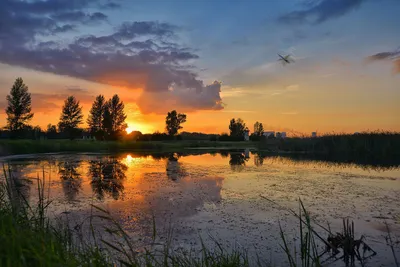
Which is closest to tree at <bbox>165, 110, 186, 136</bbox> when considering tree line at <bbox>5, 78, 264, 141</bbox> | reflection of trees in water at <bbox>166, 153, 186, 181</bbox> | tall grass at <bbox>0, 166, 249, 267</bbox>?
tree line at <bbox>5, 78, 264, 141</bbox>

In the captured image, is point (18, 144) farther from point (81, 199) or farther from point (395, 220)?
point (395, 220)

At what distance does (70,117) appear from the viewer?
5972 cm

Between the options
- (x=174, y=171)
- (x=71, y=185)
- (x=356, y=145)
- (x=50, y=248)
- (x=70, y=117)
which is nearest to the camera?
(x=50, y=248)

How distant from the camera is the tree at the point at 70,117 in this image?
59.0m

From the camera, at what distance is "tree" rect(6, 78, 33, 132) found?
48.0m

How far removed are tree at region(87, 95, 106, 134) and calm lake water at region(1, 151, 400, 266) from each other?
5331 cm

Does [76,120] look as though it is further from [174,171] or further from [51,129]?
[174,171]

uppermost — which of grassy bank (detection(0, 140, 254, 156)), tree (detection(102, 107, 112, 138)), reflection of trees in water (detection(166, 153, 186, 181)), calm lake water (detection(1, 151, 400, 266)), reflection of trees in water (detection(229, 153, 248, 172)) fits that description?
tree (detection(102, 107, 112, 138))

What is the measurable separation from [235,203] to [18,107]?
4827 centimetres

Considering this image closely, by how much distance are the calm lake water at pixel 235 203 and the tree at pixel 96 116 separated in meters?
53.3

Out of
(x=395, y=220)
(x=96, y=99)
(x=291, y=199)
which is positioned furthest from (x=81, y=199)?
(x=96, y=99)

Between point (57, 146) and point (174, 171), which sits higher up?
point (57, 146)

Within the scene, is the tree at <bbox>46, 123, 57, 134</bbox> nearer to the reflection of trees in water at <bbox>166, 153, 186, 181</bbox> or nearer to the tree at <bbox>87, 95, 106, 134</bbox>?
the tree at <bbox>87, 95, 106, 134</bbox>

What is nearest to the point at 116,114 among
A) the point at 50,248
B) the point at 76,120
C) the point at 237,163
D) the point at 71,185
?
the point at 76,120
